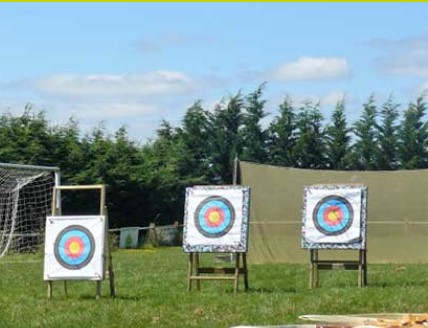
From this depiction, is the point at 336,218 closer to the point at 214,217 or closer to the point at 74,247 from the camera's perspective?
the point at 214,217

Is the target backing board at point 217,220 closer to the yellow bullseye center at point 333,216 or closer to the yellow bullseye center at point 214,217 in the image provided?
the yellow bullseye center at point 214,217

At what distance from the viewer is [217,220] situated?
1162 cm

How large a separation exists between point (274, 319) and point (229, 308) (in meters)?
0.78

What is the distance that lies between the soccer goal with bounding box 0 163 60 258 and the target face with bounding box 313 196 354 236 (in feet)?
24.3

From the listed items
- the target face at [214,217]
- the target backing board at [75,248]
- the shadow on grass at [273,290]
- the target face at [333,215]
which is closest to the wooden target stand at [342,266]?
the shadow on grass at [273,290]

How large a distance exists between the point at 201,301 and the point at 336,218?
3104 millimetres

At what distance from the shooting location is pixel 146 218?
35.6 meters

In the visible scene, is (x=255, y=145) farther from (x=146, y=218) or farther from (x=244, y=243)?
(x=244, y=243)

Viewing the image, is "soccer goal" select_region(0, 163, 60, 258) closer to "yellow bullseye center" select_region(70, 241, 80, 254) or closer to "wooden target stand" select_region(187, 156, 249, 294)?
"wooden target stand" select_region(187, 156, 249, 294)

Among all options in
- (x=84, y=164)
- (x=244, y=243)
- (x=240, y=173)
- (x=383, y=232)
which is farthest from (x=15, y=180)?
(x=84, y=164)

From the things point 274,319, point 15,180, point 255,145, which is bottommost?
point 274,319

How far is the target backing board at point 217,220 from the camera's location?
11513 millimetres

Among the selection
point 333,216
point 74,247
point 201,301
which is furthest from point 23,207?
point 201,301

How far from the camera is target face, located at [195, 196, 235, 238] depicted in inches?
457
